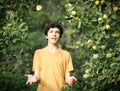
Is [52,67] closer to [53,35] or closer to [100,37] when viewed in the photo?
[53,35]

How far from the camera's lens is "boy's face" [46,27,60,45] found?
536 centimetres

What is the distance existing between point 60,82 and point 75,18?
0.78 meters

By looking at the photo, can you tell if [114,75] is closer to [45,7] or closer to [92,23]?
[92,23]

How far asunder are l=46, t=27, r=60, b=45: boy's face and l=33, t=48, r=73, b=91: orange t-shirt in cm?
14

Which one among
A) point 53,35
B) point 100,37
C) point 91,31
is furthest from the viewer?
point 53,35

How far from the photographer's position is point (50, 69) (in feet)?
17.1

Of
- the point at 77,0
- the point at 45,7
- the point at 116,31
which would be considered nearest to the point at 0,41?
the point at 77,0

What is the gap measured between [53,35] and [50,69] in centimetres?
44

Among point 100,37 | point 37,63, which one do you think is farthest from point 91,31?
point 37,63

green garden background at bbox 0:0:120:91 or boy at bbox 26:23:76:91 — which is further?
boy at bbox 26:23:76:91

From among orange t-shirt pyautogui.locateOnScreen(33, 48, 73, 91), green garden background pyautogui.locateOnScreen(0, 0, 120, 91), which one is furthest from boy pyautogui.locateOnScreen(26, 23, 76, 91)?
green garden background pyautogui.locateOnScreen(0, 0, 120, 91)

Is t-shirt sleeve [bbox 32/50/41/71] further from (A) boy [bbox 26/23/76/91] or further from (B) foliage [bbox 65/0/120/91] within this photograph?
(B) foliage [bbox 65/0/120/91]

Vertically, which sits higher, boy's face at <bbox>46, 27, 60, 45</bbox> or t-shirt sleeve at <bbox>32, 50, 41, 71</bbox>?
boy's face at <bbox>46, 27, 60, 45</bbox>

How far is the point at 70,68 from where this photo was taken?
212 inches
